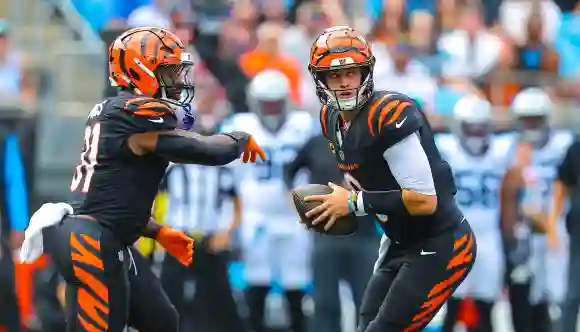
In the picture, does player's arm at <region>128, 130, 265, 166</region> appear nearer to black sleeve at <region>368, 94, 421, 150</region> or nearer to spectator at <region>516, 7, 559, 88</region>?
black sleeve at <region>368, 94, 421, 150</region>

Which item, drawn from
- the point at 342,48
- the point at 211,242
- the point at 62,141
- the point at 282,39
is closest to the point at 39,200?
the point at 62,141

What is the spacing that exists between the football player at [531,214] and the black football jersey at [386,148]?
8.53 ft

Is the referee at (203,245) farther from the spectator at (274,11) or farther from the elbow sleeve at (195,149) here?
the elbow sleeve at (195,149)

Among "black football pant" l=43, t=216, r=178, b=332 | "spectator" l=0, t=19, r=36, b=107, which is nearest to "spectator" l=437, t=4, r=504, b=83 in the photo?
"spectator" l=0, t=19, r=36, b=107

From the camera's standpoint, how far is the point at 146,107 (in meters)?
5.79

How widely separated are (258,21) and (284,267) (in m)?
2.58

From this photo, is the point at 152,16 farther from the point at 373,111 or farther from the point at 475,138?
the point at 373,111

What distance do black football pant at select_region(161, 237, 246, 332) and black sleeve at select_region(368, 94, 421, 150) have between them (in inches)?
120

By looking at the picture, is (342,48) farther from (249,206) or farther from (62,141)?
(62,141)

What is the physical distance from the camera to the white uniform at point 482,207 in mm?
8516

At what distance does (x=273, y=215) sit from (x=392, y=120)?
320cm

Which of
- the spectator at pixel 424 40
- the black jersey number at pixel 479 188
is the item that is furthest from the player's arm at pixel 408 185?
the spectator at pixel 424 40

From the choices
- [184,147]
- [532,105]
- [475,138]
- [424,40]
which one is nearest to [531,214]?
[475,138]

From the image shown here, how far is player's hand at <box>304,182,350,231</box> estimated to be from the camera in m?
5.77
